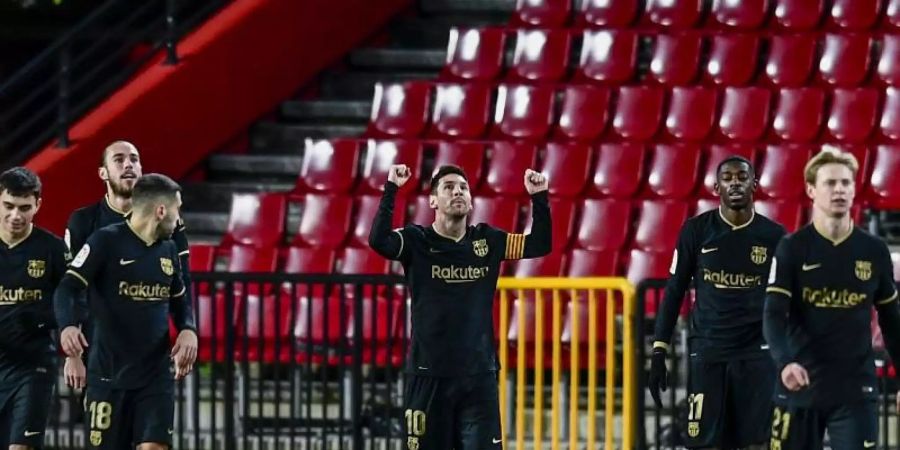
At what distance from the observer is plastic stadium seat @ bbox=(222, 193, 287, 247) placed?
51.5 feet

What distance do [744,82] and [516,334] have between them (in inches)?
134

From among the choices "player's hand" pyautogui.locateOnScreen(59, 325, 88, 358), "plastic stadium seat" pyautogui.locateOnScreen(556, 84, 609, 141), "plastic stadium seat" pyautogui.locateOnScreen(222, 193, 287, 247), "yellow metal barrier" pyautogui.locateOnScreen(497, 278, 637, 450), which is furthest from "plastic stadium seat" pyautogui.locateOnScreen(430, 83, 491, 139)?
"player's hand" pyautogui.locateOnScreen(59, 325, 88, 358)

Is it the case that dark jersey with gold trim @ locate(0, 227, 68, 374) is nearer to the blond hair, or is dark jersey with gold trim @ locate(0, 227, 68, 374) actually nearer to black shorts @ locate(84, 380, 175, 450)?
black shorts @ locate(84, 380, 175, 450)

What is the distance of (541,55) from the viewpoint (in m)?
16.5

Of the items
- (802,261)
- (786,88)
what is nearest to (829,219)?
(802,261)

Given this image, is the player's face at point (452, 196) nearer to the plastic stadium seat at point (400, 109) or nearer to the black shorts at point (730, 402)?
the black shorts at point (730, 402)

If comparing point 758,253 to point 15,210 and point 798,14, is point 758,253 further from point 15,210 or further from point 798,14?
point 798,14

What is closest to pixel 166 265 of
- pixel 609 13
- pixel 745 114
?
pixel 745 114

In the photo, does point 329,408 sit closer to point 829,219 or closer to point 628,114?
point 628,114

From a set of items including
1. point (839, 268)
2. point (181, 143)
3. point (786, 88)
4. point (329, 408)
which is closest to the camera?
point (839, 268)

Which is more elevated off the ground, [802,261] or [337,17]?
[337,17]

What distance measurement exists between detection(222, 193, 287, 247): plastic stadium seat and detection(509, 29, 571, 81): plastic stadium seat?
222 cm

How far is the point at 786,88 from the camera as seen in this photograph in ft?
50.3

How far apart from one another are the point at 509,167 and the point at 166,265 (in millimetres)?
5430
